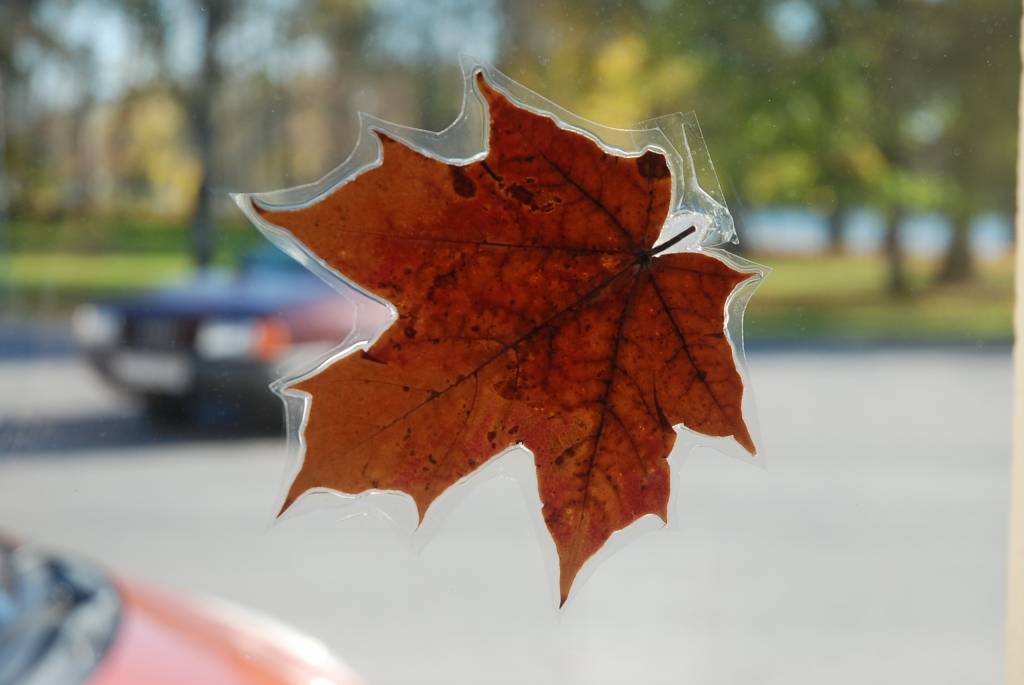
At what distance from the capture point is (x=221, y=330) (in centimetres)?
75

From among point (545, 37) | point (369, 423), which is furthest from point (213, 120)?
point (369, 423)

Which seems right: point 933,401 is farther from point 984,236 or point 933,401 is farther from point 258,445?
point 258,445

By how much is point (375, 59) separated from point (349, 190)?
228 millimetres

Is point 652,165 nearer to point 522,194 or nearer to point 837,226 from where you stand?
point 522,194

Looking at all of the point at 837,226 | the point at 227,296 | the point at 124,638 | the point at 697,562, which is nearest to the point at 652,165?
the point at 837,226

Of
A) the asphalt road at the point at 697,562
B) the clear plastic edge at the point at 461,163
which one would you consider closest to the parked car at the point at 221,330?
the clear plastic edge at the point at 461,163

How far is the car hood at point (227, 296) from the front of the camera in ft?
2.43

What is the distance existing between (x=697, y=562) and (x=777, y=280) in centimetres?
222

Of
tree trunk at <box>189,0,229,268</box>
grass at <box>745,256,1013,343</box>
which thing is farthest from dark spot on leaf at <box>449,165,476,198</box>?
tree trunk at <box>189,0,229,268</box>

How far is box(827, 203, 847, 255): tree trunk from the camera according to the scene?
25.3 inches

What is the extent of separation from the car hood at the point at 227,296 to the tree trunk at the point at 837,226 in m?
0.33

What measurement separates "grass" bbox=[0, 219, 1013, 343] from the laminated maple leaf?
0.38ft

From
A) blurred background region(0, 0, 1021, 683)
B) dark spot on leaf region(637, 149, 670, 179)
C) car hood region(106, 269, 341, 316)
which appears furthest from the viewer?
car hood region(106, 269, 341, 316)

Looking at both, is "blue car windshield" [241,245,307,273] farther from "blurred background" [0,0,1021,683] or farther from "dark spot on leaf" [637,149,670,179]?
"dark spot on leaf" [637,149,670,179]
